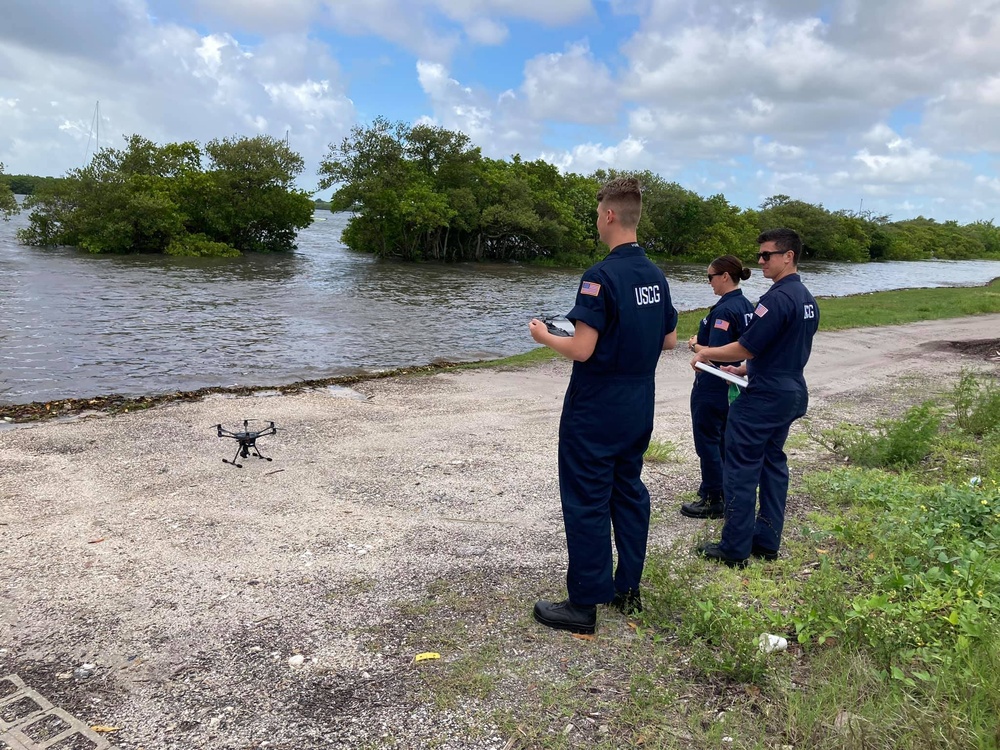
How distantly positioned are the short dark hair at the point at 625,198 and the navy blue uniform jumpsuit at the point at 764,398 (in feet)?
4.32

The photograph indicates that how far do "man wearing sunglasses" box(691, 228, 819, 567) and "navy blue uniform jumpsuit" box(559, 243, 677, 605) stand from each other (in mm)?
975

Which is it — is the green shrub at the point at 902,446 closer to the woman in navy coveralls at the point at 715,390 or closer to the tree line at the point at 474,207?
the woman in navy coveralls at the point at 715,390

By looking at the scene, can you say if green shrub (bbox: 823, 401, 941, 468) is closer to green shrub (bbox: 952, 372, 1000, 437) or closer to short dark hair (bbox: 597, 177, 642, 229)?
green shrub (bbox: 952, 372, 1000, 437)

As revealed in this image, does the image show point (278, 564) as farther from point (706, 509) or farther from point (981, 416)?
point (981, 416)

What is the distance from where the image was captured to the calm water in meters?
13.8

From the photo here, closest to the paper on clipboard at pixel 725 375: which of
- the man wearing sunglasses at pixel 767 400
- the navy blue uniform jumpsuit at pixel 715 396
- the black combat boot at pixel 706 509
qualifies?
the man wearing sunglasses at pixel 767 400

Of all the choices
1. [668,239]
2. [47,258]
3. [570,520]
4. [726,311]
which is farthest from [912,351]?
[668,239]

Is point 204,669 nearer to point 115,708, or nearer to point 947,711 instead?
point 115,708

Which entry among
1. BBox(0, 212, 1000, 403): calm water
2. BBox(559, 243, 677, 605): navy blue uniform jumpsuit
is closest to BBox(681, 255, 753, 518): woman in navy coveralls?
BBox(559, 243, 677, 605): navy blue uniform jumpsuit

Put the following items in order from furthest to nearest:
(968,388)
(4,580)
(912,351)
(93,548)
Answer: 1. (912,351)
2. (968,388)
3. (93,548)
4. (4,580)

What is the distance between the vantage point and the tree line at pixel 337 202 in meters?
43.7

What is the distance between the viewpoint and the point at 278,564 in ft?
15.3

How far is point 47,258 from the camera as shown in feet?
121

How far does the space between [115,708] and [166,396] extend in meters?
8.64
